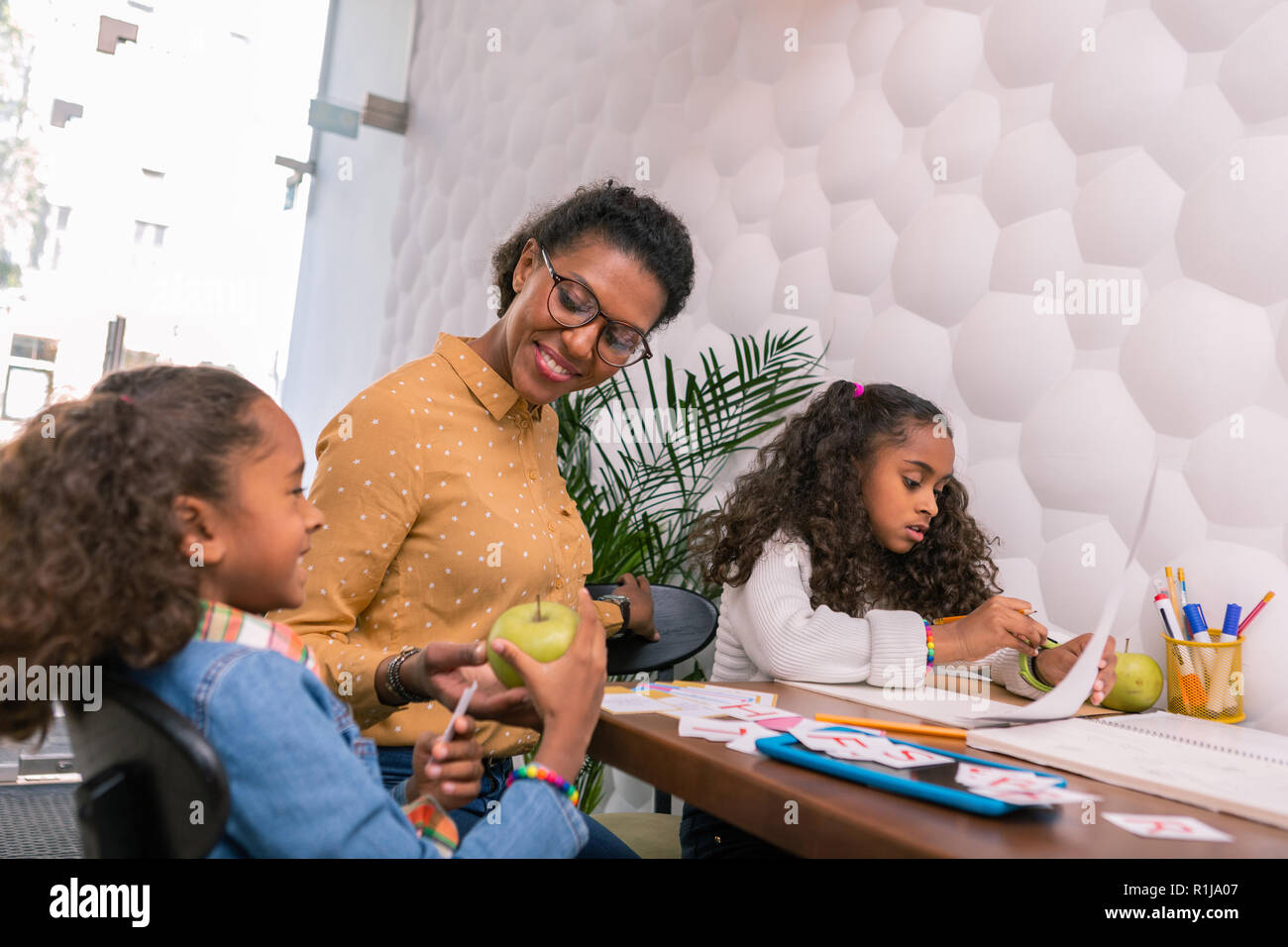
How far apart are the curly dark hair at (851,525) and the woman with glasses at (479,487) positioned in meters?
0.37

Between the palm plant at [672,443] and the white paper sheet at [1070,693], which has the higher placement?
the palm plant at [672,443]

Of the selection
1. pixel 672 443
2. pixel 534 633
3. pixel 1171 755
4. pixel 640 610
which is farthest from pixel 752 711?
pixel 672 443

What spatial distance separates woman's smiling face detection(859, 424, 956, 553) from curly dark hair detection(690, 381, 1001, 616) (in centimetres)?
3

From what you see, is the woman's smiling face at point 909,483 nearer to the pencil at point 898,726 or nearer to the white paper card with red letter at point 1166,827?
the pencil at point 898,726

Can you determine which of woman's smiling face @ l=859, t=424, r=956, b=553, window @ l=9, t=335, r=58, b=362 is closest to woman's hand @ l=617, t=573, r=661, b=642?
woman's smiling face @ l=859, t=424, r=956, b=553

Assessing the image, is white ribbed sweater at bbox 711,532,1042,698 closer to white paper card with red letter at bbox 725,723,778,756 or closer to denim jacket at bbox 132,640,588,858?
white paper card with red letter at bbox 725,723,778,756

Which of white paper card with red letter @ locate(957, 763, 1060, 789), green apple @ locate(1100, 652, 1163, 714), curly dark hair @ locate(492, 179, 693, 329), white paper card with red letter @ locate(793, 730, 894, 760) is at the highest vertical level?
curly dark hair @ locate(492, 179, 693, 329)

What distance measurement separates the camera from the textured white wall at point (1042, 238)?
1665 millimetres

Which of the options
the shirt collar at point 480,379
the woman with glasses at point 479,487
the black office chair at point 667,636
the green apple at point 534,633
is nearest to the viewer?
the green apple at point 534,633

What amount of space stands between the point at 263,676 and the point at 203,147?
6.30m

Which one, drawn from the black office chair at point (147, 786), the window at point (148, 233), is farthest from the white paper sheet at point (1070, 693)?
the window at point (148, 233)

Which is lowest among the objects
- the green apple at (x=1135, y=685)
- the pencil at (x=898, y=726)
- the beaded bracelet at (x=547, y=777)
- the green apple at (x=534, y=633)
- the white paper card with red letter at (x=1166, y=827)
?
the beaded bracelet at (x=547, y=777)

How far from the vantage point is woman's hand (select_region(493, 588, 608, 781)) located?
977mm
